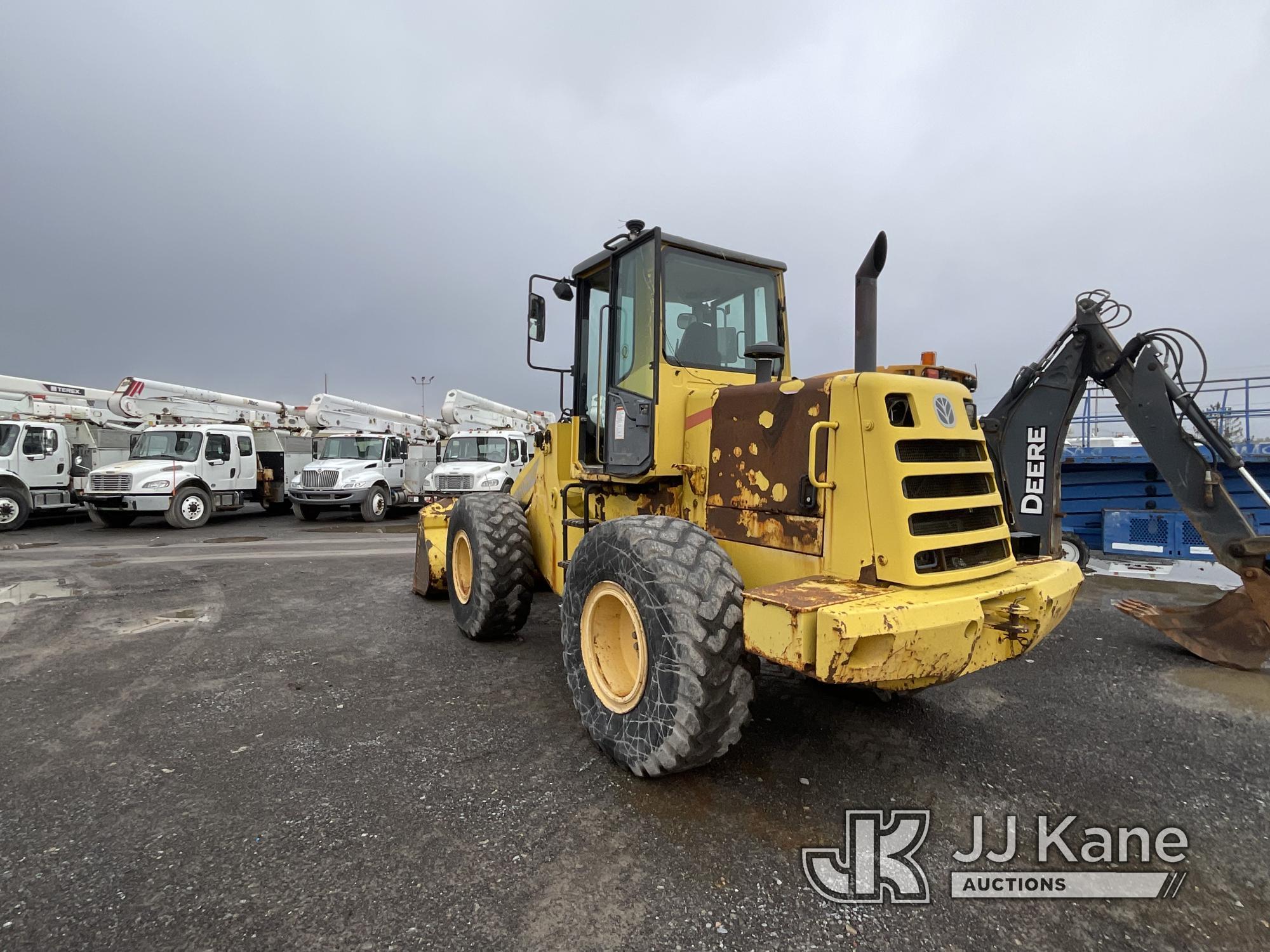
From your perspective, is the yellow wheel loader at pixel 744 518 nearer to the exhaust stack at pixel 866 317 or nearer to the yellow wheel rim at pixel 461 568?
the exhaust stack at pixel 866 317

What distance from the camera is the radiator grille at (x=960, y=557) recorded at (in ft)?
9.24

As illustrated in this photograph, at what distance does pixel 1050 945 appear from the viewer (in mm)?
2121

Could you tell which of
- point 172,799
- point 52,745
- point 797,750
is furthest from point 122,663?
point 797,750

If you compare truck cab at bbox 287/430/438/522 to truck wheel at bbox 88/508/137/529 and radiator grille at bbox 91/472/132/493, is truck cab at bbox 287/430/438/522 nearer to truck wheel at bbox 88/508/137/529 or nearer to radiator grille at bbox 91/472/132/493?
truck wheel at bbox 88/508/137/529

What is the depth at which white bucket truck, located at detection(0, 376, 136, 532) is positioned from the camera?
46.1 ft

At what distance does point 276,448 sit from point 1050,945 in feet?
67.0

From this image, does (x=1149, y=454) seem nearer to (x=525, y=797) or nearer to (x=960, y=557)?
(x=960, y=557)

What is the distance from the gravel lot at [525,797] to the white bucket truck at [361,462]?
10976 millimetres

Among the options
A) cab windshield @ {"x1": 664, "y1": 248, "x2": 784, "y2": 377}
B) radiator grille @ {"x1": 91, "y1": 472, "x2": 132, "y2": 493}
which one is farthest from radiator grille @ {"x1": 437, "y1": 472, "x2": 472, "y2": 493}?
cab windshield @ {"x1": 664, "y1": 248, "x2": 784, "y2": 377}

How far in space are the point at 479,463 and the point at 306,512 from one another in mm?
4812

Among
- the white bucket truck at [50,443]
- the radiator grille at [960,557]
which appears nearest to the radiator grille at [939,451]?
the radiator grille at [960,557]

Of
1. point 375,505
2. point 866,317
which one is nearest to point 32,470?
point 375,505

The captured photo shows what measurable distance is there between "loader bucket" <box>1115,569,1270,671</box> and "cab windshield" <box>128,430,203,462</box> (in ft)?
Result: 57.0

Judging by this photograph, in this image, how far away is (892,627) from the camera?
7.82 feet
